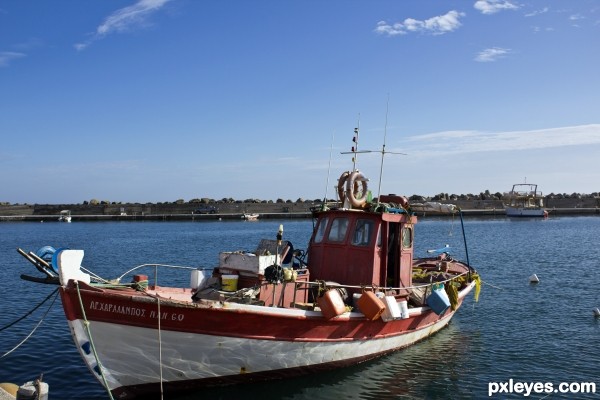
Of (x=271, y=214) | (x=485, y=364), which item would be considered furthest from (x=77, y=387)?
(x=271, y=214)

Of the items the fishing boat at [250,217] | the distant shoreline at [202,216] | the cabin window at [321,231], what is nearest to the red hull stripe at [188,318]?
the cabin window at [321,231]

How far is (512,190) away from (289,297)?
95944mm

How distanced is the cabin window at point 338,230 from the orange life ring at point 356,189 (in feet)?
1.83

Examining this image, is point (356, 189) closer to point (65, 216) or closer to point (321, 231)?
point (321, 231)

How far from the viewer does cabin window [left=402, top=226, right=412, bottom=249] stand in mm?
14555

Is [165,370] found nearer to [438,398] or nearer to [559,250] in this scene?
[438,398]

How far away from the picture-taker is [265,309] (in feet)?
34.8

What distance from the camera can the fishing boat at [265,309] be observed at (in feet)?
32.6

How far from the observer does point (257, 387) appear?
37.0 ft

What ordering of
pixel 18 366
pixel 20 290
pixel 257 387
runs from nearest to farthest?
1. pixel 257 387
2. pixel 18 366
3. pixel 20 290

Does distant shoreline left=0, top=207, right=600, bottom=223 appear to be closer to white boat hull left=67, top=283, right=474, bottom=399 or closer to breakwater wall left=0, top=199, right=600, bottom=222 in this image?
breakwater wall left=0, top=199, right=600, bottom=222

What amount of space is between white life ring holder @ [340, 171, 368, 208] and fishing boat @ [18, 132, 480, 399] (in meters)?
0.03

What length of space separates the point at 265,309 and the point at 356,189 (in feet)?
16.0

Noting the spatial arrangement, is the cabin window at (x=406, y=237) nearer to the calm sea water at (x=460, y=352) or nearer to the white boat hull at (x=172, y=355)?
the calm sea water at (x=460, y=352)
